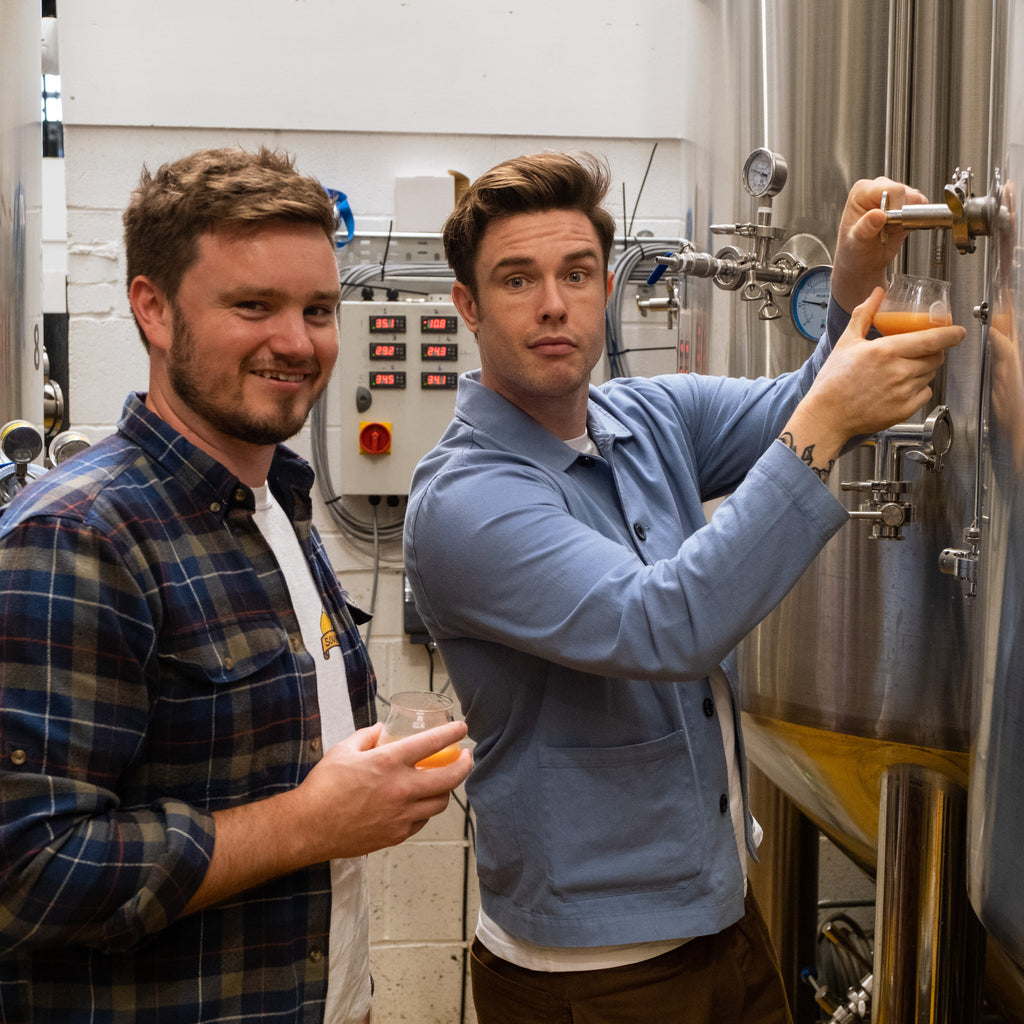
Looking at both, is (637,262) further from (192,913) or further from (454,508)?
(192,913)

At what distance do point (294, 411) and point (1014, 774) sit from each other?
0.70 meters

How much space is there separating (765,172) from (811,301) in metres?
0.17

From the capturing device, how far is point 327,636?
108cm

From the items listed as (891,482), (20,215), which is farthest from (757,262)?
(20,215)

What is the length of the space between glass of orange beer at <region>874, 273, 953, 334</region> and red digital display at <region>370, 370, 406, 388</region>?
63.1 inches

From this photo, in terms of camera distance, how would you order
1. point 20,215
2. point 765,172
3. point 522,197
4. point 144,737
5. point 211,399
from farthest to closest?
point 20,215
point 765,172
point 522,197
point 211,399
point 144,737

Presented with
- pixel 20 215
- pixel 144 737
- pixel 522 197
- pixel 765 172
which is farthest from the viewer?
pixel 20 215

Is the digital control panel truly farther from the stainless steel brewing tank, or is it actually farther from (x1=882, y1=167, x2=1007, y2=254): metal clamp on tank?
(x1=882, y1=167, x2=1007, y2=254): metal clamp on tank

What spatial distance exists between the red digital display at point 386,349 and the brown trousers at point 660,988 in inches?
58.2

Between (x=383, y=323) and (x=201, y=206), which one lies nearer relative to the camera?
(x=201, y=206)

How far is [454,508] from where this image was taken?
115 centimetres

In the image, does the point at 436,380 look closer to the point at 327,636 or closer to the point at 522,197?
the point at 522,197

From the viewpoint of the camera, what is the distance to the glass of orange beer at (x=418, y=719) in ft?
3.13

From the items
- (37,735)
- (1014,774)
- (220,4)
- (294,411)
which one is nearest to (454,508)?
(294,411)
